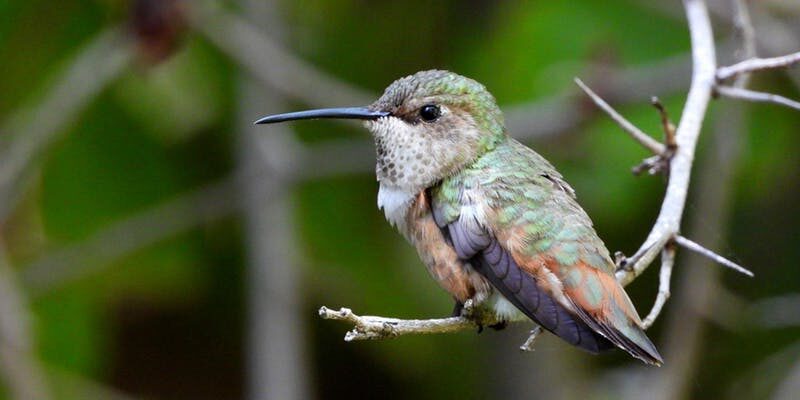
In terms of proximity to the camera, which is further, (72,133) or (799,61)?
(72,133)

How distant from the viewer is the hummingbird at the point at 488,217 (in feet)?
9.10

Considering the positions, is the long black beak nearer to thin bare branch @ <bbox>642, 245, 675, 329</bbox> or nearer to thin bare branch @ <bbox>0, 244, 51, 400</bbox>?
thin bare branch @ <bbox>642, 245, 675, 329</bbox>

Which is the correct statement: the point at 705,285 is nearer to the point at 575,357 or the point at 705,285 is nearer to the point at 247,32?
the point at 575,357

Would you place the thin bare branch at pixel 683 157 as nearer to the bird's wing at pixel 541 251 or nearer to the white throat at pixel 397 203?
the bird's wing at pixel 541 251

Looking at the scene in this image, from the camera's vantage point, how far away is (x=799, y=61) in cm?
272

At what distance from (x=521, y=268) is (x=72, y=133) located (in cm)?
284

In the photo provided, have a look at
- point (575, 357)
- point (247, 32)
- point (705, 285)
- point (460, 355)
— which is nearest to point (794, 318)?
point (705, 285)

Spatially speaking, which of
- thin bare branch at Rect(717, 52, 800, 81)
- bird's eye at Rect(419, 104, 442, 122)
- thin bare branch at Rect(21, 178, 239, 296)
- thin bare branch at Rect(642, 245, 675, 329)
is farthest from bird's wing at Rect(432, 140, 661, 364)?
thin bare branch at Rect(21, 178, 239, 296)

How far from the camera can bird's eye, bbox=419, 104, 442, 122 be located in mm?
3340

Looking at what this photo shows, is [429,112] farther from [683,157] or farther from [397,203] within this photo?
[683,157]

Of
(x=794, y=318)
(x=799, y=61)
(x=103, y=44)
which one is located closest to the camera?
(x=799, y=61)

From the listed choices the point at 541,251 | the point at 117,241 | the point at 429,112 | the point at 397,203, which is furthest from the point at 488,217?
the point at 117,241

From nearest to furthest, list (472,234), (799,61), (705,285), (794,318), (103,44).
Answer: (799,61)
(472,234)
(705,285)
(794,318)
(103,44)

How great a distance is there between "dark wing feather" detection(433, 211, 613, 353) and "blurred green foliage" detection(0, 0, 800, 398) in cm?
193
